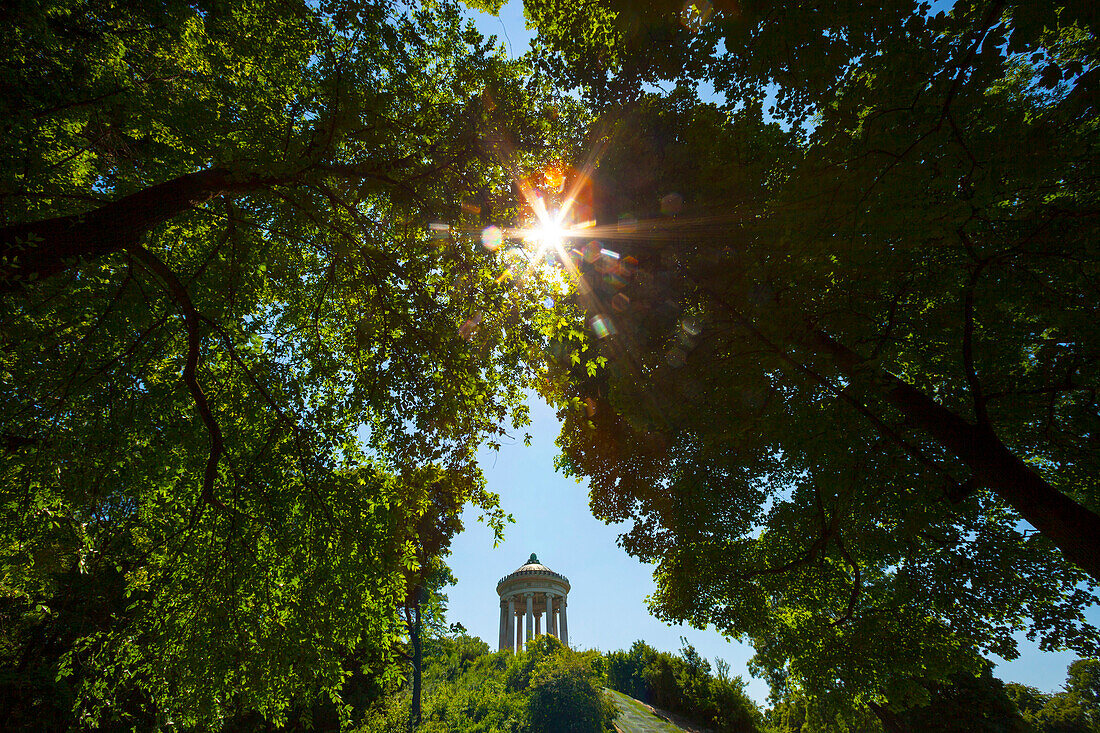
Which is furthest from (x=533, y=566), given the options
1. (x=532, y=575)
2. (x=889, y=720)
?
(x=889, y=720)

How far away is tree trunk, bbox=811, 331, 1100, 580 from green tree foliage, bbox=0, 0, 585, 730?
597 cm

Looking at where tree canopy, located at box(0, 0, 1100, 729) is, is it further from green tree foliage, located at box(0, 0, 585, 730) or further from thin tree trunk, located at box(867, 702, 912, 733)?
thin tree trunk, located at box(867, 702, 912, 733)

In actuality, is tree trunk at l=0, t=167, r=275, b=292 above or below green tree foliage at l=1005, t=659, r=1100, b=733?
above

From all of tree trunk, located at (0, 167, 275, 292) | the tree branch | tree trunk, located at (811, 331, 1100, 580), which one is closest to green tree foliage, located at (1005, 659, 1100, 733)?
tree trunk, located at (811, 331, 1100, 580)

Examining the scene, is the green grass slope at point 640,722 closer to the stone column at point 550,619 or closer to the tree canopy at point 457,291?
the stone column at point 550,619

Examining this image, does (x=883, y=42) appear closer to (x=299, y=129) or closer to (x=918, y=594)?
(x=299, y=129)

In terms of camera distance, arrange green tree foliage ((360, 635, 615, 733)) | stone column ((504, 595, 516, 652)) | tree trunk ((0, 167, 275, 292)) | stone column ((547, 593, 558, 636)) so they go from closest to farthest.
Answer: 1. tree trunk ((0, 167, 275, 292))
2. green tree foliage ((360, 635, 615, 733))
3. stone column ((504, 595, 516, 652))
4. stone column ((547, 593, 558, 636))

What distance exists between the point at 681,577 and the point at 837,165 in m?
9.68

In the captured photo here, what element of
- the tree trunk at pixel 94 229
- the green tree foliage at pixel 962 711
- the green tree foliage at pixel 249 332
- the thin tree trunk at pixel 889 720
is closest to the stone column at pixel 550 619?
the green tree foliage at pixel 962 711

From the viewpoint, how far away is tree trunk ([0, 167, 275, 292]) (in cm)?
426

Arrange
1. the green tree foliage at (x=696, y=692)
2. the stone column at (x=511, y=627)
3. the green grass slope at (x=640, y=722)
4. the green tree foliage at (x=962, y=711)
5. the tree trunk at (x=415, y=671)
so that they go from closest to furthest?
the tree trunk at (x=415, y=671)
the green tree foliage at (x=962, y=711)
the green grass slope at (x=640, y=722)
the green tree foliage at (x=696, y=692)
the stone column at (x=511, y=627)

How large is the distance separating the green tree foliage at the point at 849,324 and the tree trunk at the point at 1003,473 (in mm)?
31

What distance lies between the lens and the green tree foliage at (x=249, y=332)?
18.9 ft

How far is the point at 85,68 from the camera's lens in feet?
19.8
